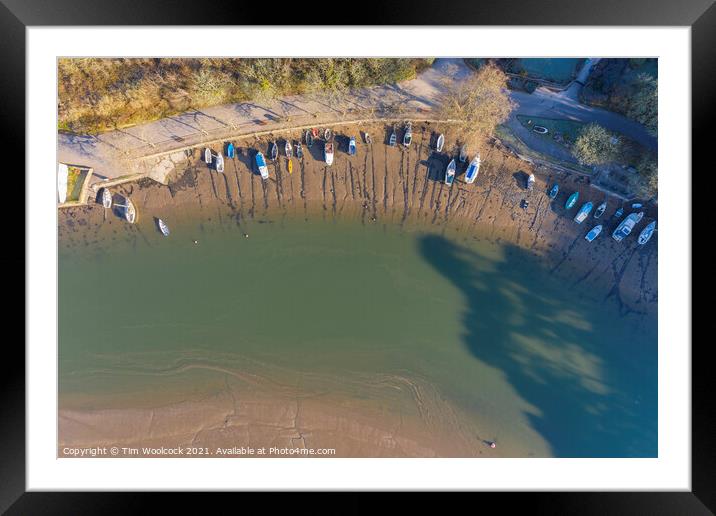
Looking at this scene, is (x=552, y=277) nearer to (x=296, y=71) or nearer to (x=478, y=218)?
(x=478, y=218)

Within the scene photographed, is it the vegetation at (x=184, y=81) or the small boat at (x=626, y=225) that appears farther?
the small boat at (x=626, y=225)

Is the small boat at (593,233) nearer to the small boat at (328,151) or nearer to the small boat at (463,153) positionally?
the small boat at (463,153)

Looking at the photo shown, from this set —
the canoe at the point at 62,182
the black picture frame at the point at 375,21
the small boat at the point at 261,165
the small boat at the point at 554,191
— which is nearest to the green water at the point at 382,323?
the small boat at the point at 261,165

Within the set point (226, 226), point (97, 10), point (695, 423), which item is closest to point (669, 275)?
point (695, 423)

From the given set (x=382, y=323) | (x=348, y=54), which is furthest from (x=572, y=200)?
(x=348, y=54)

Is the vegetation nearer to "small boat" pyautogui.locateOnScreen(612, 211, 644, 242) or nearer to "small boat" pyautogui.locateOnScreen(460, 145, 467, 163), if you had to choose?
"small boat" pyautogui.locateOnScreen(460, 145, 467, 163)

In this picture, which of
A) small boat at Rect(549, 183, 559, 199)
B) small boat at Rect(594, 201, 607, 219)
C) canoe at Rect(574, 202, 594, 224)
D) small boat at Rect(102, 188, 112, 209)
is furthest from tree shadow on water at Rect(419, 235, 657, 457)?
small boat at Rect(102, 188, 112, 209)
